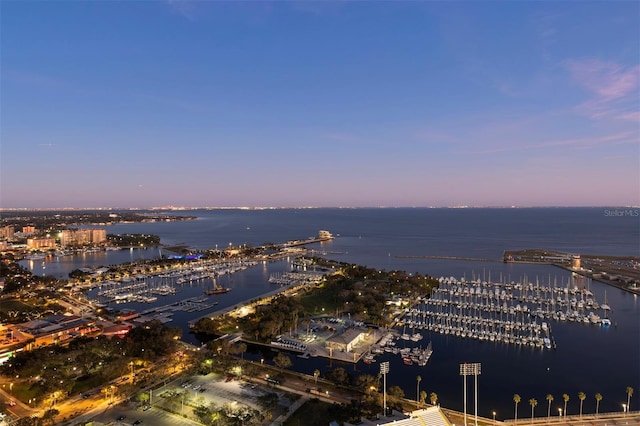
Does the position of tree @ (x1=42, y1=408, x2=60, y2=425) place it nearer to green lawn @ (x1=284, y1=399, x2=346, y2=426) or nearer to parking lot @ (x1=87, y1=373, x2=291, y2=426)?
parking lot @ (x1=87, y1=373, x2=291, y2=426)

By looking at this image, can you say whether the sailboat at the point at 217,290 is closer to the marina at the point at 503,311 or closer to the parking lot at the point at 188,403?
the marina at the point at 503,311

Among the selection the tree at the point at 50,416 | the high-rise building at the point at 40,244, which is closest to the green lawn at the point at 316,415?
the tree at the point at 50,416

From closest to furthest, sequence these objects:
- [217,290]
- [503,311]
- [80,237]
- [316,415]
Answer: [316,415] < [503,311] < [217,290] < [80,237]

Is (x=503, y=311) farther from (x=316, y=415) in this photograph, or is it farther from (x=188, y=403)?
(x=188, y=403)

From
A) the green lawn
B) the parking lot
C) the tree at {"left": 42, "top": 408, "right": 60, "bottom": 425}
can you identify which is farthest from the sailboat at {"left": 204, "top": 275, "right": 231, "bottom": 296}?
the green lawn

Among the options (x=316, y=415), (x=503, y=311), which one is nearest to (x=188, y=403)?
(x=316, y=415)

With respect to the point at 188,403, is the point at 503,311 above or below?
below

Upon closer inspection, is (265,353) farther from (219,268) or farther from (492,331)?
(219,268)

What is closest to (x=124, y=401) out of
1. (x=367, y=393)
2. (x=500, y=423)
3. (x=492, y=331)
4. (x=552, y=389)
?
(x=367, y=393)

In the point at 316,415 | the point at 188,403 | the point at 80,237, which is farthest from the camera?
the point at 80,237

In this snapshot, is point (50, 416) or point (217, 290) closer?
point (50, 416)

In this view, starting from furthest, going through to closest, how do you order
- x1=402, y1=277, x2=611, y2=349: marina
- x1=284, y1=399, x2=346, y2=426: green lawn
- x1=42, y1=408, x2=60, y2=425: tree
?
x1=402, y1=277, x2=611, y2=349: marina < x1=284, y1=399, x2=346, y2=426: green lawn < x1=42, y1=408, x2=60, y2=425: tree
